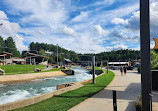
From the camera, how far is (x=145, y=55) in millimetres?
4031

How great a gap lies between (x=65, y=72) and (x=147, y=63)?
134ft

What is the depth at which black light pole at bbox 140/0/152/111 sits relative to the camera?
3.98 meters

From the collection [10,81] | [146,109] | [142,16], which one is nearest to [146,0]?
[142,16]

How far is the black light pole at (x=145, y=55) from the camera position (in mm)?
3979

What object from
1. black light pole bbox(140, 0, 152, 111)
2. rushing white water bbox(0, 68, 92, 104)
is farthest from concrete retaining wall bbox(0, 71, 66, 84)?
black light pole bbox(140, 0, 152, 111)

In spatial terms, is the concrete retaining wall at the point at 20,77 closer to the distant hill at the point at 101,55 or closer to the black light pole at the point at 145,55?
the black light pole at the point at 145,55

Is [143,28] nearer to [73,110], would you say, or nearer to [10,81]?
[73,110]

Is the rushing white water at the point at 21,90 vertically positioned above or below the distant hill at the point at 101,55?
below

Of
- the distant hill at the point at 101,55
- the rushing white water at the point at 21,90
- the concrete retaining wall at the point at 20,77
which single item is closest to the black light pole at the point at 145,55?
the rushing white water at the point at 21,90

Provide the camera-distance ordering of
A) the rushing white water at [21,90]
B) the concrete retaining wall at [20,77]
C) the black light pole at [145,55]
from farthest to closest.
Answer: the concrete retaining wall at [20,77] < the rushing white water at [21,90] < the black light pole at [145,55]

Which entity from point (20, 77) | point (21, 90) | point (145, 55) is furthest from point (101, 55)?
point (145, 55)

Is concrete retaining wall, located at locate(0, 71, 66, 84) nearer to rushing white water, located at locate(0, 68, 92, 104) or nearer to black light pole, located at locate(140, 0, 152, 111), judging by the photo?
rushing white water, located at locate(0, 68, 92, 104)

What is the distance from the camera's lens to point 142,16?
411 centimetres

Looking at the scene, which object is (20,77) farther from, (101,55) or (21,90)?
(101,55)
